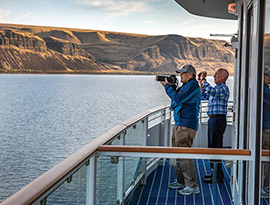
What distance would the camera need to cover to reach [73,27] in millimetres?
77688

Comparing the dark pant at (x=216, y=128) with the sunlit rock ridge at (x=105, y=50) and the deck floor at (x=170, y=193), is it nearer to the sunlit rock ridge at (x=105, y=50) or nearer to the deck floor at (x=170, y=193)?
the deck floor at (x=170, y=193)

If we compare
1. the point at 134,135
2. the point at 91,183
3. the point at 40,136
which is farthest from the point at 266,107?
the point at 40,136

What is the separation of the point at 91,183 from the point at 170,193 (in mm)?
421

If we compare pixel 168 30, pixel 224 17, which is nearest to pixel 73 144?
pixel 224 17

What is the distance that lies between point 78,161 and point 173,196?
2.02ft

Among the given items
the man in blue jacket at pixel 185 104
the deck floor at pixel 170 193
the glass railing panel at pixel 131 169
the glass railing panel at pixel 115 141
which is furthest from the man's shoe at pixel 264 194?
the man in blue jacket at pixel 185 104

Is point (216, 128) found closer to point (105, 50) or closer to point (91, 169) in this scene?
point (91, 169)

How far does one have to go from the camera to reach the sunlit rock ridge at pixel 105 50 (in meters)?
74.7

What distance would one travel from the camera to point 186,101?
3.28 m

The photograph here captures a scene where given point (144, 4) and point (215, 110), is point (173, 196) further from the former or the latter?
point (144, 4)

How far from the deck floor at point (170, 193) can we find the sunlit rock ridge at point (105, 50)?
66.3 meters

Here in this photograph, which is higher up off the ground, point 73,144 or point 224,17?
point 224,17

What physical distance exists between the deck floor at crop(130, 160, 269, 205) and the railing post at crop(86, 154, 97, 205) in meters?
0.25

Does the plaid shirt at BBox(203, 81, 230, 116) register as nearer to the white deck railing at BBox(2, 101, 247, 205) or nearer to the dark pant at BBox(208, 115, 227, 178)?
the dark pant at BBox(208, 115, 227, 178)
